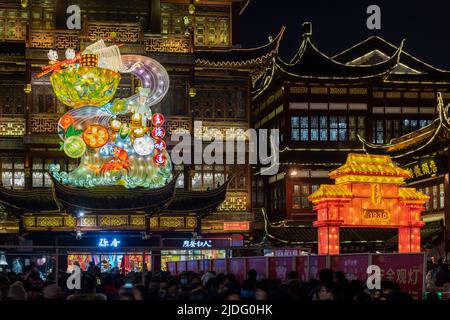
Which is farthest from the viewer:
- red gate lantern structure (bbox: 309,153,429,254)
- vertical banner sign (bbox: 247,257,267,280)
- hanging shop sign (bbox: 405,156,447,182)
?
hanging shop sign (bbox: 405,156,447,182)

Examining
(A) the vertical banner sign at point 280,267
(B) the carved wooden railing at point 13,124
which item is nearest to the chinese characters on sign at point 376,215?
(A) the vertical banner sign at point 280,267

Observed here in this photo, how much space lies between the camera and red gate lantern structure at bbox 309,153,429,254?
28000 millimetres

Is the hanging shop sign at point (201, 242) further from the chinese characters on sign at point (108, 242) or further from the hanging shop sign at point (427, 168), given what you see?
the hanging shop sign at point (427, 168)

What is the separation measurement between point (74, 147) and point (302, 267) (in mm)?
18659

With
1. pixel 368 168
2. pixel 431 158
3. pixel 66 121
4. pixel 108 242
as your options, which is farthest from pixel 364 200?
pixel 108 242

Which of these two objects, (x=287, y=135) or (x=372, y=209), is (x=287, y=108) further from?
(x=372, y=209)

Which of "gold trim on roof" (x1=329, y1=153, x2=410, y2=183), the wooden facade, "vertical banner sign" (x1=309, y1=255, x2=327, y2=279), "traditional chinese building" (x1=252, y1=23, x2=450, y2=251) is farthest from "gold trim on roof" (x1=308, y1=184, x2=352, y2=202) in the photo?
"traditional chinese building" (x1=252, y1=23, x2=450, y2=251)

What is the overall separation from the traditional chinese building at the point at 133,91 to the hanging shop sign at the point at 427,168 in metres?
7.94

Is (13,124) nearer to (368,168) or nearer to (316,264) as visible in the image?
(368,168)

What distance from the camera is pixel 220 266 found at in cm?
2366

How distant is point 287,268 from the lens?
63.6ft

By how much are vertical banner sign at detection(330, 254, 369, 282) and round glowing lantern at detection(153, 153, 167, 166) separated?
788 inches

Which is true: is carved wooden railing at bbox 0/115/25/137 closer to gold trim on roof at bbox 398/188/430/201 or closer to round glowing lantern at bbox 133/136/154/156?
round glowing lantern at bbox 133/136/154/156
